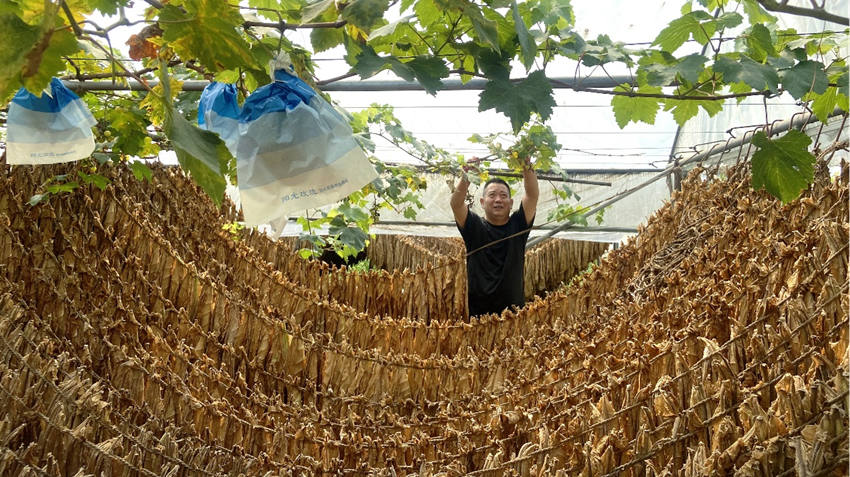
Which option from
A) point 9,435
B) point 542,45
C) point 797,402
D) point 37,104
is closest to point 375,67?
point 542,45

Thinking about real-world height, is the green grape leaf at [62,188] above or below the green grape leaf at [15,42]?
below

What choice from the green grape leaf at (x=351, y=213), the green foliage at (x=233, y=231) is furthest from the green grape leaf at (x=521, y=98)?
the green grape leaf at (x=351, y=213)

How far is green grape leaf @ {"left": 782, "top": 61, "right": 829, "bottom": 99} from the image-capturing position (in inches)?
51.3

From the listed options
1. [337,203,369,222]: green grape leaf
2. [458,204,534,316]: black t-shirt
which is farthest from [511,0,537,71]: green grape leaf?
[337,203,369,222]: green grape leaf

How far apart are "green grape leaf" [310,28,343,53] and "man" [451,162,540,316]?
2.42 meters

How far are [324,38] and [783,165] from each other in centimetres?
91

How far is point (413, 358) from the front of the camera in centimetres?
241

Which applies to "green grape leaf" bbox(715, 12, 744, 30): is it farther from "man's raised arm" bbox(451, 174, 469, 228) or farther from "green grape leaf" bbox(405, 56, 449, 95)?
"man's raised arm" bbox(451, 174, 469, 228)

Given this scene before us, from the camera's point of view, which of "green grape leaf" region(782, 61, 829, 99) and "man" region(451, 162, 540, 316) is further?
"man" region(451, 162, 540, 316)

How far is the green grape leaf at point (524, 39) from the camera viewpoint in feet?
3.08

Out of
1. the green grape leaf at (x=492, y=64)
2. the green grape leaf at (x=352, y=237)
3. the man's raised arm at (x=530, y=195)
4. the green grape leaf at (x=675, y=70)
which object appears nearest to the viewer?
the green grape leaf at (x=492, y=64)

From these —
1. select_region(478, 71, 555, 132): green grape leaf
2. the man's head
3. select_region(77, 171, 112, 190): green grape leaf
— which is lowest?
the man's head

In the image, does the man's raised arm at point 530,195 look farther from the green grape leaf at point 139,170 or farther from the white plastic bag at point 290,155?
the white plastic bag at point 290,155

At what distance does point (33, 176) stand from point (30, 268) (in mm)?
406
